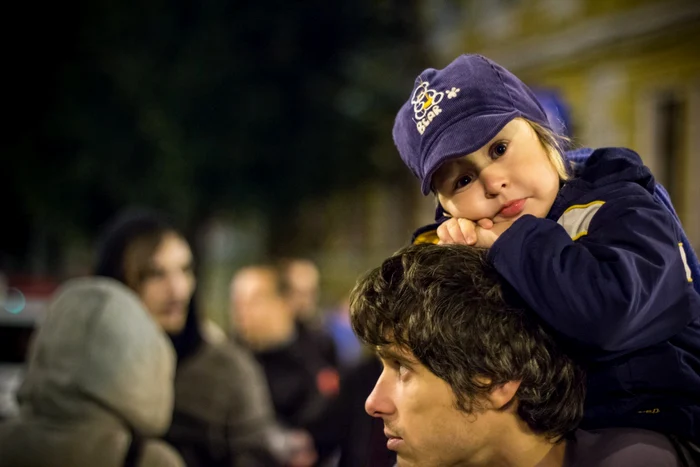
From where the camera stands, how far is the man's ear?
1.97 meters

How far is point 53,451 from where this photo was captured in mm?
2879

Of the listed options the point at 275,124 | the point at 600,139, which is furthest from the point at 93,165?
the point at 600,139

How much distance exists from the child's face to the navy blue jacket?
0.21ft

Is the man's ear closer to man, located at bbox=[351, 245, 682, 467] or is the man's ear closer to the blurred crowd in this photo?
man, located at bbox=[351, 245, 682, 467]

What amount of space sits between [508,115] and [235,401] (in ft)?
9.26

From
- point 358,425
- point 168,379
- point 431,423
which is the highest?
point 431,423

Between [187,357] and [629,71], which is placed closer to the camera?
[187,357]

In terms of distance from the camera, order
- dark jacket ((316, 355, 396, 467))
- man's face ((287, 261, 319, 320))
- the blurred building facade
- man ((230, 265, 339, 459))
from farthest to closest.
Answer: the blurred building facade < man's face ((287, 261, 319, 320)) < man ((230, 265, 339, 459)) < dark jacket ((316, 355, 396, 467))

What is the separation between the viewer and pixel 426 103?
2.10 meters

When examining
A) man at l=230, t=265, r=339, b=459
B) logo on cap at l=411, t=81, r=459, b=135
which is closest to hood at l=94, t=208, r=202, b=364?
man at l=230, t=265, r=339, b=459

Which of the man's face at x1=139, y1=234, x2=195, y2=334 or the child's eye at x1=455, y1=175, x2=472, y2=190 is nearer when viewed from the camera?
the child's eye at x1=455, y1=175, x2=472, y2=190

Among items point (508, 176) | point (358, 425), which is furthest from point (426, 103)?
point (358, 425)

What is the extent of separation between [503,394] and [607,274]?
1.23 ft

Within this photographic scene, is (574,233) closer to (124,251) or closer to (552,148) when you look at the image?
(552,148)
